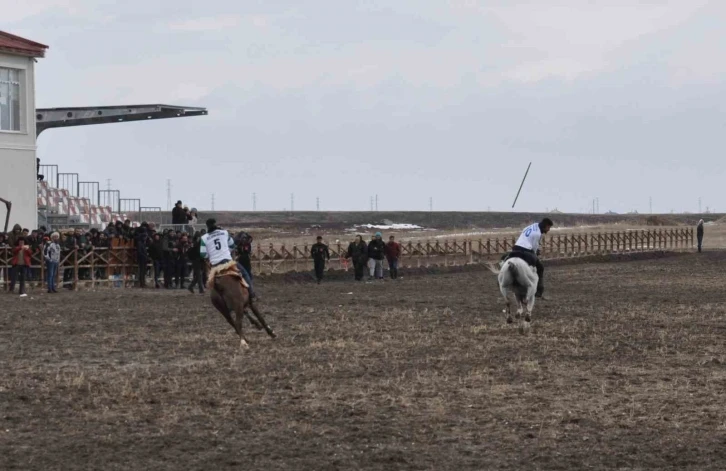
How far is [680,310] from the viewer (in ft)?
81.1

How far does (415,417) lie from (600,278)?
30.2m

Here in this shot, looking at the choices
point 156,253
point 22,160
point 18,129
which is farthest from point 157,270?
point 18,129

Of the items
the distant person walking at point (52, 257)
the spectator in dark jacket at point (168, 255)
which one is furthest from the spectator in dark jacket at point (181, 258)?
the distant person walking at point (52, 257)

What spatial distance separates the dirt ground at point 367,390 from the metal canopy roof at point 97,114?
18.0m

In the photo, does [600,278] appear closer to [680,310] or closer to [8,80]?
[680,310]

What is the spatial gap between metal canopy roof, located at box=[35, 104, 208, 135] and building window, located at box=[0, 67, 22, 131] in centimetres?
385

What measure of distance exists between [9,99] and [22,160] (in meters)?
1.85

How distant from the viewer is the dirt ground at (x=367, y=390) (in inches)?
400

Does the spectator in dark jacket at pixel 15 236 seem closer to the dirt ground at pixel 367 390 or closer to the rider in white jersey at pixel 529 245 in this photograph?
the dirt ground at pixel 367 390

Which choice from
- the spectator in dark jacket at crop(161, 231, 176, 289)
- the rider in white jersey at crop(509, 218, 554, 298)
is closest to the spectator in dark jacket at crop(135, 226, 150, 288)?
the spectator in dark jacket at crop(161, 231, 176, 289)

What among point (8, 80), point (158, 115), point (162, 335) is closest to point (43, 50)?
point (8, 80)

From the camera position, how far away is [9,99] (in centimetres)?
3750

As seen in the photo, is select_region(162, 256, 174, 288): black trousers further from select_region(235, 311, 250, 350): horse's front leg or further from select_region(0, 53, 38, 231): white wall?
select_region(235, 311, 250, 350): horse's front leg

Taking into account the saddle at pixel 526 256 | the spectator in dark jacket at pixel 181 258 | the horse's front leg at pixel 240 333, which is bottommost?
the horse's front leg at pixel 240 333
